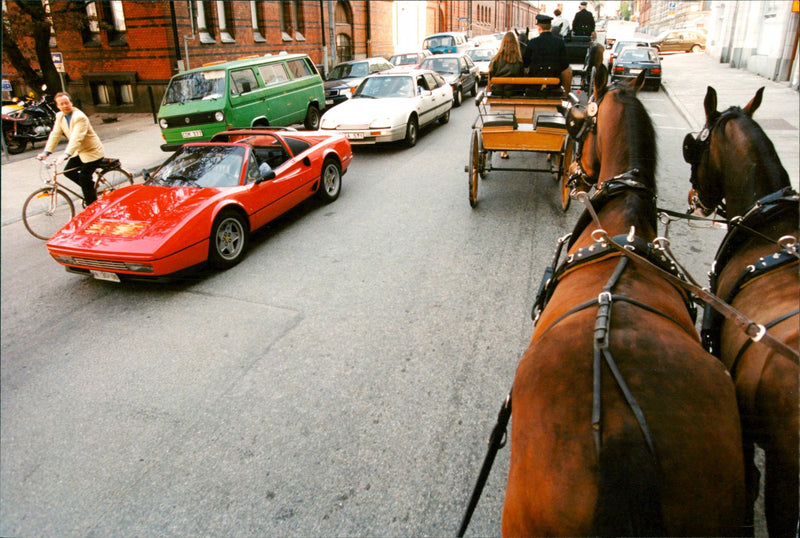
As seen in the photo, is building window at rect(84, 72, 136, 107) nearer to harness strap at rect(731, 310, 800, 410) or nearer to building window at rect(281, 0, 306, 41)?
building window at rect(281, 0, 306, 41)

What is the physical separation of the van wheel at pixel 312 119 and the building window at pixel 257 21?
33.9 ft

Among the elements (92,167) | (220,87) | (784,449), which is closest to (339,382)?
(784,449)

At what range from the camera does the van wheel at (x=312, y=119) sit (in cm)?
1436

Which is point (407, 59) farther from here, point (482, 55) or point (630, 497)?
point (630, 497)

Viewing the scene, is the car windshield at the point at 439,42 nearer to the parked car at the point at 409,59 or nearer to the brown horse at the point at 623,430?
the parked car at the point at 409,59

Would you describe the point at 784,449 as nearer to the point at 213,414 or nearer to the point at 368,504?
the point at 368,504

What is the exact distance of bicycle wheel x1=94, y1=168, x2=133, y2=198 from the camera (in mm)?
8398

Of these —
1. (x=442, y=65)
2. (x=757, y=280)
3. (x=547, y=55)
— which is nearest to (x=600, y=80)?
(x=757, y=280)

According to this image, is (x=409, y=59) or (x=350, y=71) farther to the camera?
(x=409, y=59)

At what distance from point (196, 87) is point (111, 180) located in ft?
13.1

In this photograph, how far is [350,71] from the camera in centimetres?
1908

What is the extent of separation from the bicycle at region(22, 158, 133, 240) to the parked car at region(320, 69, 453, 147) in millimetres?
4622

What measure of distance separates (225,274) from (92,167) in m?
3.55

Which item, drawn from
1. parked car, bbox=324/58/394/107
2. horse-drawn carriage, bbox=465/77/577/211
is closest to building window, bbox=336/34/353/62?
parked car, bbox=324/58/394/107
